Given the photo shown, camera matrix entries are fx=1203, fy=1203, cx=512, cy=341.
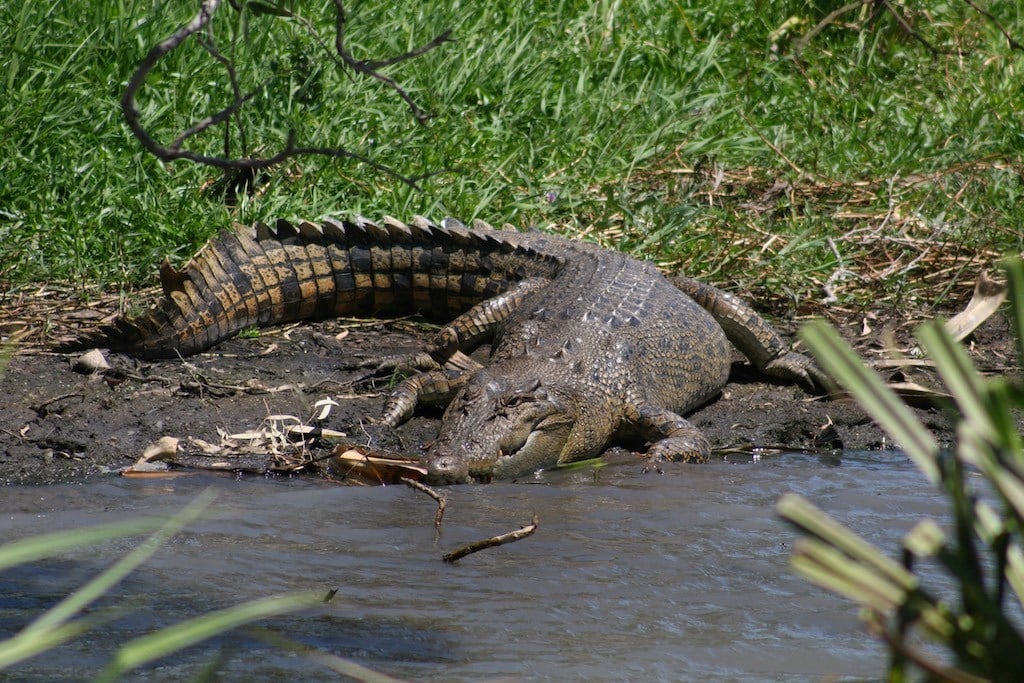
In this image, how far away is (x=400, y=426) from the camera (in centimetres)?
504

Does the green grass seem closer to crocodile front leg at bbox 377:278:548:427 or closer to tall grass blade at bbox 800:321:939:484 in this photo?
crocodile front leg at bbox 377:278:548:427

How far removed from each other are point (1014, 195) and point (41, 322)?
5.30 meters

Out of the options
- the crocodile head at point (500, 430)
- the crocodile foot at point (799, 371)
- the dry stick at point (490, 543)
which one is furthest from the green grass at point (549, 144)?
the dry stick at point (490, 543)

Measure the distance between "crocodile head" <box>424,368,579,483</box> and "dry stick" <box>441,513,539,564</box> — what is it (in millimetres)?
937

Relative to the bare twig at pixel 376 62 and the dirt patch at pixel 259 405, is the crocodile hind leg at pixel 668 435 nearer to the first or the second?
the dirt patch at pixel 259 405

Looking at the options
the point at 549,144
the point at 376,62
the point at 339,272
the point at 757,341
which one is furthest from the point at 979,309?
the point at 376,62

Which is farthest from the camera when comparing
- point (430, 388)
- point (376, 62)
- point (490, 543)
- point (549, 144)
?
point (549, 144)

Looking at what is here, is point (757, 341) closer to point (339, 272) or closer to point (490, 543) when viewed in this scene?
point (339, 272)

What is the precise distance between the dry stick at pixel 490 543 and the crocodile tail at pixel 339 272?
2503 millimetres

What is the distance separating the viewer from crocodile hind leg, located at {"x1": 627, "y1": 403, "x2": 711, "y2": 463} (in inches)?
185

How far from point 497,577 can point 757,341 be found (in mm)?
2970

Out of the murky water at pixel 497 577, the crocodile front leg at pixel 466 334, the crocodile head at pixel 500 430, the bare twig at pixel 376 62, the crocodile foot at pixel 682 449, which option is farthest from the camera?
the crocodile front leg at pixel 466 334

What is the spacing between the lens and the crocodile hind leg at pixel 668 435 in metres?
4.69

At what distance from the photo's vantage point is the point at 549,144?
7.32m
